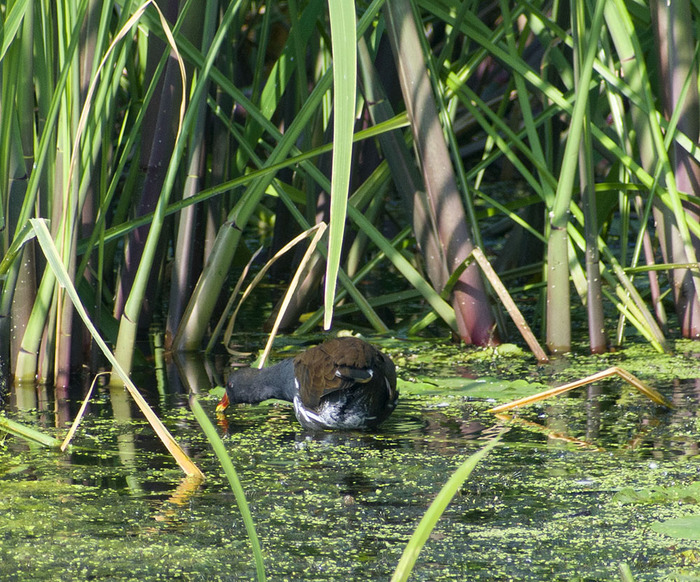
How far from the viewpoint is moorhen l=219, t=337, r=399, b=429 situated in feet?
7.58

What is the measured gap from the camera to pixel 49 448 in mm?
2279

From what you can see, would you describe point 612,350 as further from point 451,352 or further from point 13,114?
point 13,114

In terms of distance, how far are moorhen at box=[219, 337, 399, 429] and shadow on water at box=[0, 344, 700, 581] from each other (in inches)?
2.1

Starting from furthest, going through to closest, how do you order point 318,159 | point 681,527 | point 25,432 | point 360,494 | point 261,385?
point 318,159, point 261,385, point 25,432, point 360,494, point 681,527

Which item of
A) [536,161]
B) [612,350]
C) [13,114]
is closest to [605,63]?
[536,161]

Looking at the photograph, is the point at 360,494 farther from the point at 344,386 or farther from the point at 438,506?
the point at 438,506

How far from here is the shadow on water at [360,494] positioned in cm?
162

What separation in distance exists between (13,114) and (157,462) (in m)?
0.85

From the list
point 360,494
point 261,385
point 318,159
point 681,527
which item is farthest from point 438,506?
point 318,159

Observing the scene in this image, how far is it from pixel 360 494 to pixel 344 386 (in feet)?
1.28

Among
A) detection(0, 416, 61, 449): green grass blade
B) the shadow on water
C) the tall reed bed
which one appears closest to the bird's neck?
the shadow on water

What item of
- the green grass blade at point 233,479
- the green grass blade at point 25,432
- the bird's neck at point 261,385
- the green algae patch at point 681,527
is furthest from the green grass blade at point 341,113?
the bird's neck at point 261,385

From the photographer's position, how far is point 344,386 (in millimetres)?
2324

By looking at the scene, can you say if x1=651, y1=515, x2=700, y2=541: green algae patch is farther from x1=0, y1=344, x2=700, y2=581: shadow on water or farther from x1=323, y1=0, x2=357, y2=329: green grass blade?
x1=323, y1=0, x2=357, y2=329: green grass blade
